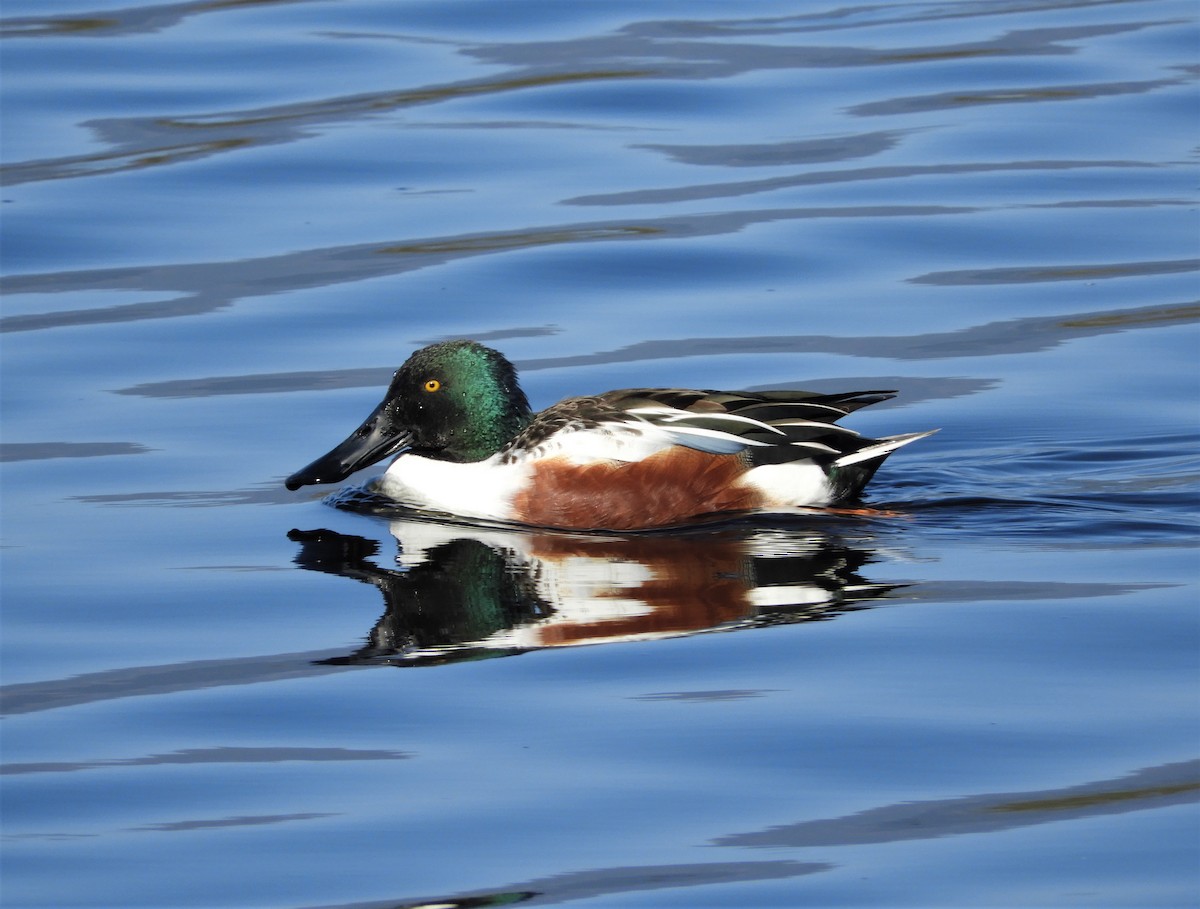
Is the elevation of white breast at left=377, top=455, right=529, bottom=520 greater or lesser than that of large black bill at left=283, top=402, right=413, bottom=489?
lesser

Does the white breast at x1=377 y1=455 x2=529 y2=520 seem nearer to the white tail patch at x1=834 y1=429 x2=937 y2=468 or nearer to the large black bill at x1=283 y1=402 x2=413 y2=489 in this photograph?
the large black bill at x1=283 y1=402 x2=413 y2=489

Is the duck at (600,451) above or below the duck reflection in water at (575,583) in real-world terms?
above

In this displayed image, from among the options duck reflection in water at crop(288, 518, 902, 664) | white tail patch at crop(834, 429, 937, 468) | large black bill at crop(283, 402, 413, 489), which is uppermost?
large black bill at crop(283, 402, 413, 489)

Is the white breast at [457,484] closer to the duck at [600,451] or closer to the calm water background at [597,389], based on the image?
the duck at [600,451]

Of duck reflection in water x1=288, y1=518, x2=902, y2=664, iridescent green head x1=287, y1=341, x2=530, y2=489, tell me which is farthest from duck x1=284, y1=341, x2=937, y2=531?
duck reflection in water x1=288, y1=518, x2=902, y2=664

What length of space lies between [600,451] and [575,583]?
941 millimetres

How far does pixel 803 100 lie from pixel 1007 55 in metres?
2.09

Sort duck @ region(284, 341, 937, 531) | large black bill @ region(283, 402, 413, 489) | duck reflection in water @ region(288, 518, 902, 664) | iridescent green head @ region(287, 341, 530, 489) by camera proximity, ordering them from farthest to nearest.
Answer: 1. iridescent green head @ region(287, 341, 530, 489)
2. large black bill @ region(283, 402, 413, 489)
3. duck @ region(284, 341, 937, 531)
4. duck reflection in water @ region(288, 518, 902, 664)

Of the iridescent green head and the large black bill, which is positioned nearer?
the large black bill

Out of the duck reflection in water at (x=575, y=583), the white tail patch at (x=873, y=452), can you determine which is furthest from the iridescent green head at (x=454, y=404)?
the white tail patch at (x=873, y=452)

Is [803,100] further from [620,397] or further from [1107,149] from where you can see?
[620,397]

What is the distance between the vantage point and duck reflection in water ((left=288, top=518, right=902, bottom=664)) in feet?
19.5

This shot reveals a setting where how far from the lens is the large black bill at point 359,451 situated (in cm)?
760

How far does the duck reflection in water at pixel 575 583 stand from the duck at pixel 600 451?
5.7 inches
